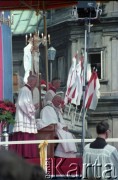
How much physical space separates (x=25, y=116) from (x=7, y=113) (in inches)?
14.3

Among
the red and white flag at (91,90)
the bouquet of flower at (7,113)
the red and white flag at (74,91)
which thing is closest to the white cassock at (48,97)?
the bouquet of flower at (7,113)

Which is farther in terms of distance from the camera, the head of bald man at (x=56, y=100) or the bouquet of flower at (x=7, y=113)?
the head of bald man at (x=56, y=100)

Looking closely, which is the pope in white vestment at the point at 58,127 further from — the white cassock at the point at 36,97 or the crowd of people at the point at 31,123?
the white cassock at the point at 36,97

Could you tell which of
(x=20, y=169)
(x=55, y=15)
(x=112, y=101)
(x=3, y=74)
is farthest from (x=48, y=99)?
(x=55, y=15)

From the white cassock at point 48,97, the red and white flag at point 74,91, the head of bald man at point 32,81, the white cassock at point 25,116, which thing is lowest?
the red and white flag at point 74,91

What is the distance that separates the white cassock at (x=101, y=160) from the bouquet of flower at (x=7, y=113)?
2.50 meters

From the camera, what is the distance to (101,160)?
21.6ft

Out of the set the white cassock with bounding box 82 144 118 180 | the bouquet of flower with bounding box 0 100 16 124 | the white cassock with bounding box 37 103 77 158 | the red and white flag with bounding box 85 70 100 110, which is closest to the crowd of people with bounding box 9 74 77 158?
the white cassock with bounding box 37 103 77 158

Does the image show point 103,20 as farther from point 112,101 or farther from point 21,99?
point 21,99

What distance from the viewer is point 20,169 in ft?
3.64

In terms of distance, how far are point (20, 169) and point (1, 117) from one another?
8132 millimetres

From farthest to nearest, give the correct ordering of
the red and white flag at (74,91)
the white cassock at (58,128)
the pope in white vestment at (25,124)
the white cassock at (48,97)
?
1. the red and white flag at (74,91)
2. the white cassock at (48,97)
3. the white cassock at (58,128)
4. the pope in white vestment at (25,124)

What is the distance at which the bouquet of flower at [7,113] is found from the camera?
9248 mm

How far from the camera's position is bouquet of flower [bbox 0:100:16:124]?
9.25 meters
